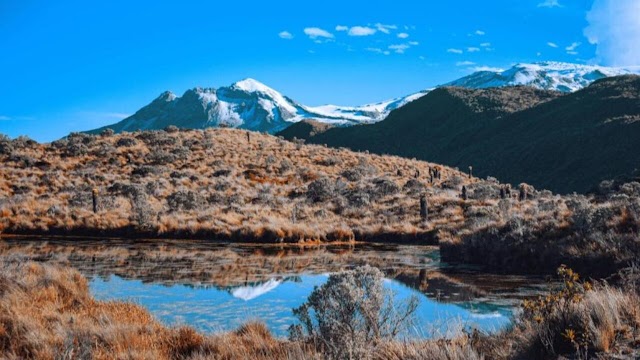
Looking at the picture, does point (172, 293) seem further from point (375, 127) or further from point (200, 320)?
point (375, 127)

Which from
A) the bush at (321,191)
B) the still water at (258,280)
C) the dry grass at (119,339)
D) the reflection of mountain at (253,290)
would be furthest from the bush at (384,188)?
the dry grass at (119,339)

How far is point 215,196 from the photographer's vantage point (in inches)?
1489

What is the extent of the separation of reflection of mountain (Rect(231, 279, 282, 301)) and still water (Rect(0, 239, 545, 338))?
0.02 meters

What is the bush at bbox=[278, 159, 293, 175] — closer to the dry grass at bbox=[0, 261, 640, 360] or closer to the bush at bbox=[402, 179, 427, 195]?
the bush at bbox=[402, 179, 427, 195]

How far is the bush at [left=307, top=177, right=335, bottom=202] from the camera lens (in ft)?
131

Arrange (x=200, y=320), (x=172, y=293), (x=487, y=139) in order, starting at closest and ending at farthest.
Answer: (x=200, y=320) → (x=172, y=293) → (x=487, y=139)

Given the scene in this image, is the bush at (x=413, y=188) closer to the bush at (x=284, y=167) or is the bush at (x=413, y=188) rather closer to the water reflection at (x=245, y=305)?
the bush at (x=284, y=167)

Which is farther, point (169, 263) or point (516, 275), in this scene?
point (169, 263)

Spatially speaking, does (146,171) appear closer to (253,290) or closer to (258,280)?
(258,280)

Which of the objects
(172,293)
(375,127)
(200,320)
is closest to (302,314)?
(200,320)

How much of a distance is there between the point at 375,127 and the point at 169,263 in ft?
453

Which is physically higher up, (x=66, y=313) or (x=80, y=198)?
(x=80, y=198)

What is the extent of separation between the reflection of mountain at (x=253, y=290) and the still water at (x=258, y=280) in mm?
24

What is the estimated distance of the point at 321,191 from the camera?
40875 mm
